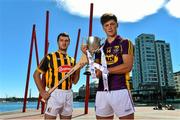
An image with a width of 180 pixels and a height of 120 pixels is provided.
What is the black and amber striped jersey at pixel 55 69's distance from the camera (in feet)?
13.5

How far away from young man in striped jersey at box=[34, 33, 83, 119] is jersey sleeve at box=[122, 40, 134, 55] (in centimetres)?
114

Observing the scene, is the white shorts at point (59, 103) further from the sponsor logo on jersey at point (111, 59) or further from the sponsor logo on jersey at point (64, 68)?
the sponsor logo on jersey at point (111, 59)

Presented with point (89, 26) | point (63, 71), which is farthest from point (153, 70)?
point (63, 71)

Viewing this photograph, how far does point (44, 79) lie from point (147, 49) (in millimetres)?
128104

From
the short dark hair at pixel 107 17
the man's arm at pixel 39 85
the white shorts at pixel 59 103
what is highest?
the short dark hair at pixel 107 17

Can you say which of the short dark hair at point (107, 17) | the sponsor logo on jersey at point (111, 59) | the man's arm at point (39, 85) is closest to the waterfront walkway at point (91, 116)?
the man's arm at point (39, 85)

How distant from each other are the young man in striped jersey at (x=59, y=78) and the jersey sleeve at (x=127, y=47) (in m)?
1.14

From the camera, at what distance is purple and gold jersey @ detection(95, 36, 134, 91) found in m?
3.19

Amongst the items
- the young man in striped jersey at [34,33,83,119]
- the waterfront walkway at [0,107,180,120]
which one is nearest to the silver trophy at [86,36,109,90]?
the young man in striped jersey at [34,33,83,119]

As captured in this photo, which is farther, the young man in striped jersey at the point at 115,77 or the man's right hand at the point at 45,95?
the man's right hand at the point at 45,95

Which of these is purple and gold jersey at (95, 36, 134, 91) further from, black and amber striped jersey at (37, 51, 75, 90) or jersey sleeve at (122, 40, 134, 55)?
black and amber striped jersey at (37, 51, 75, 90)

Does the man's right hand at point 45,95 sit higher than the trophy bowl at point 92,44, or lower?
lower

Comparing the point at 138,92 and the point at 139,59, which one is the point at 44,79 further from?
the point at 139,59

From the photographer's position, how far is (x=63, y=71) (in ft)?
13.8
